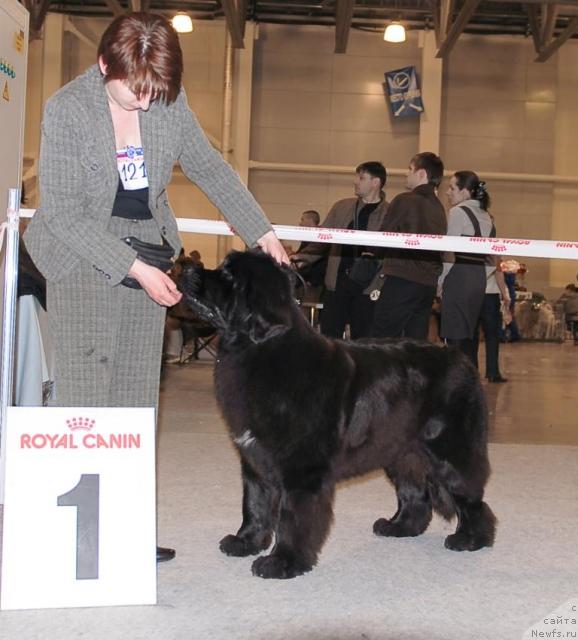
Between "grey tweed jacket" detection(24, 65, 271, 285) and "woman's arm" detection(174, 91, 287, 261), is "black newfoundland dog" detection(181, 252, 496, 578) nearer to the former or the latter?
"woman's arm" detection(174, 91, 287, 261)

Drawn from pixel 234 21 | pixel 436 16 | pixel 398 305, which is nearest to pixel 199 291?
pixel 398 305

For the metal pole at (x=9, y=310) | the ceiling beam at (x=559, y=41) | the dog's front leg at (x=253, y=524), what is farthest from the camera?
the ceiling beam at (x=559, y=41)

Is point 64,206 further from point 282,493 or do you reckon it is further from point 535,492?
point 535,492

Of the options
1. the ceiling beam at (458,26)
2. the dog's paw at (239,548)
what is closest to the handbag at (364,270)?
the dog's paw at (239,548)

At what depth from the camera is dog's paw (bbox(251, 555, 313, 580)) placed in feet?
8.59

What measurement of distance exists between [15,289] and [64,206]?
4.09 ft

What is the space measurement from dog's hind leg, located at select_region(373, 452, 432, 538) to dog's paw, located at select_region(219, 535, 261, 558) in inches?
22.7

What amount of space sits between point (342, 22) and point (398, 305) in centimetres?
1052

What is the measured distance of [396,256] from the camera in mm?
5367

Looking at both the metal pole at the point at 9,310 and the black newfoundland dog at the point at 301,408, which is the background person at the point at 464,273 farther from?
the metal pole at the point at 9,310

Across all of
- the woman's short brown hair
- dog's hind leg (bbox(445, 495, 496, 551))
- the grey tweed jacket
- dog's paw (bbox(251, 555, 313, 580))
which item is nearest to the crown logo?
the grey tweed jacket

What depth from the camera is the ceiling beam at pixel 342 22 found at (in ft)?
45.1

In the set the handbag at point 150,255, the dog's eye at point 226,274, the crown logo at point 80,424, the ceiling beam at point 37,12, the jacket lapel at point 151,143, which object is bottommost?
the crown logo at point 80,424

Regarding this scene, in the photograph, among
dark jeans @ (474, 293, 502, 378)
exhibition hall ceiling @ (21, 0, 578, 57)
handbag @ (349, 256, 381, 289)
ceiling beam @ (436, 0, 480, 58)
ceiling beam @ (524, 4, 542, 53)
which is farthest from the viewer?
exhibition hall ceiling @ (21, 0, 578, 57)
